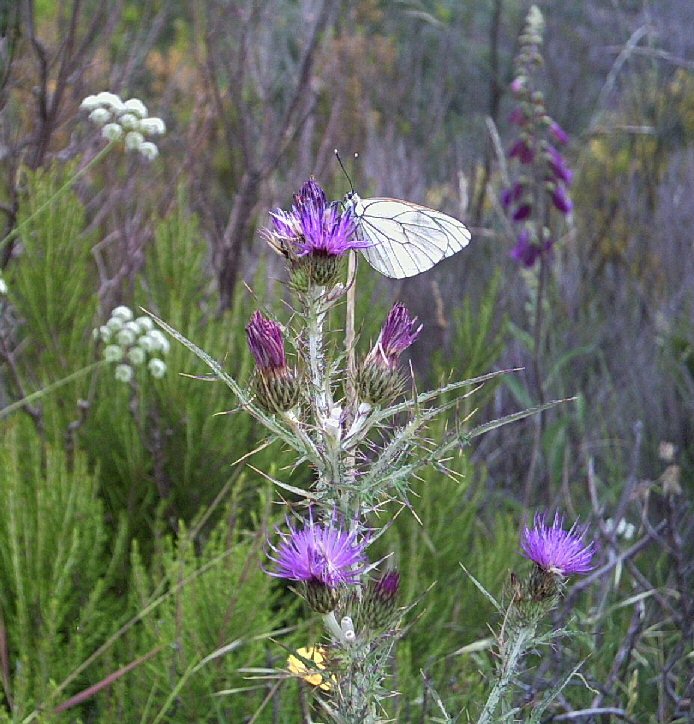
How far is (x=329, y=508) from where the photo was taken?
3.45 feet

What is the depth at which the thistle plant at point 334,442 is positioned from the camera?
1.01 meters

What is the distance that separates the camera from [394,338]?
1138mm

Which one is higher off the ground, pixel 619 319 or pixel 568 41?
pixel 568 41

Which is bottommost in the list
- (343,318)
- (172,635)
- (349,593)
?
(172,635)

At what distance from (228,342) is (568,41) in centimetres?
695

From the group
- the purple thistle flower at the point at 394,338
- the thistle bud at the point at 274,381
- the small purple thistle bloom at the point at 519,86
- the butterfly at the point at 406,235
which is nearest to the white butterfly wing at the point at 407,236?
the butterfly at the point at 406,235

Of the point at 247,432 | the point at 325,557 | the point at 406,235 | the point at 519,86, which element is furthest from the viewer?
the point at 519,86

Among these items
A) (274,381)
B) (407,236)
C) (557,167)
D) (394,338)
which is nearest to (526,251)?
(557,167)

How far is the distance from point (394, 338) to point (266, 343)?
0.16m

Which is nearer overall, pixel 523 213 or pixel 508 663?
pixel 508 663

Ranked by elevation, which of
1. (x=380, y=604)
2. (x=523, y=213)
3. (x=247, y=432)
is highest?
(x=380, y=604)

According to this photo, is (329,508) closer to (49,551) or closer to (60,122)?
(49,551)

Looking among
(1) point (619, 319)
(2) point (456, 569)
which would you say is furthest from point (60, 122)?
(1) point (619, 319)

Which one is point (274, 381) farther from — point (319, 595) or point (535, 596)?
point (535, 596)
